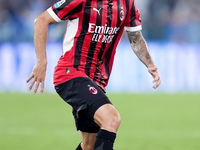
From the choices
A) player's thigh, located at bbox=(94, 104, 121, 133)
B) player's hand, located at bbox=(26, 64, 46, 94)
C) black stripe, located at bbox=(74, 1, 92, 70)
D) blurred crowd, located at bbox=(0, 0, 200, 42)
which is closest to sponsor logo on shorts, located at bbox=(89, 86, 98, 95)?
player's thigh, located at bbox=(94, 104, 121, 133)

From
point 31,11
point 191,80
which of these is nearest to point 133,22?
point 191,80

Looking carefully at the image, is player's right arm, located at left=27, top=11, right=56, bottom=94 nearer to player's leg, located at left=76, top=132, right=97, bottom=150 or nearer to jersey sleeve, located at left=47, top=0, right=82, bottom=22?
jersey sleeve, located at left=47, top=0, right=82, bottom=22

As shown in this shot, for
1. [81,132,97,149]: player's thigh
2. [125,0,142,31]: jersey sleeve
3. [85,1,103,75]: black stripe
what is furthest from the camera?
[125,0,142,31]: jersey sleeve

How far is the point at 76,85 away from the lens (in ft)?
15.0

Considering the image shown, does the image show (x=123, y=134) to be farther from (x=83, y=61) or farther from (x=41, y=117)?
(x=83, y=61)

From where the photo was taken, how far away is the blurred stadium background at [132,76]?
9406 mm

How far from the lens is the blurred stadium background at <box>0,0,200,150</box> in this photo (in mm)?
9406

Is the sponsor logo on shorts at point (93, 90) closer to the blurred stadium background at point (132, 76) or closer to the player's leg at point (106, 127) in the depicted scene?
the player's leg at point (106, 127)

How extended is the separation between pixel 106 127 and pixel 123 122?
5.44 m

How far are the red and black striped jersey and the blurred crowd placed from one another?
9487 mm

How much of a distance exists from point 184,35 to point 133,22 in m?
9.65

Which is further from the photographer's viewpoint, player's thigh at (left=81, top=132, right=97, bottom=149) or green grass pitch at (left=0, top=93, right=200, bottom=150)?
green grass pitch at (left=0, top=93, right=200, bottom=150)

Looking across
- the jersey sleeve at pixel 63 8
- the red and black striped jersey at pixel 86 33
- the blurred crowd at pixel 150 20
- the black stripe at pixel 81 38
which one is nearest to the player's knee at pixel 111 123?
the red and black striped jersey at pixel 86 33

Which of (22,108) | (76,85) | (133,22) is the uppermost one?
(133,22)
